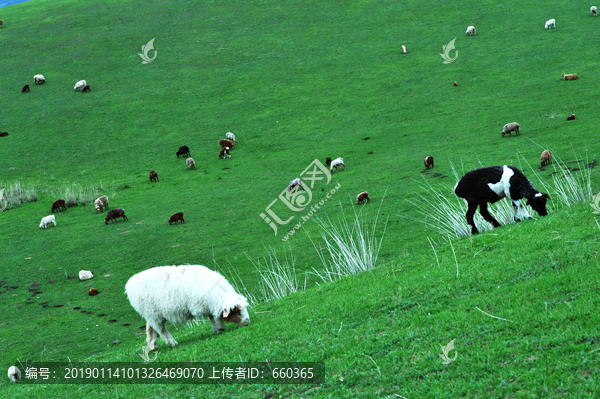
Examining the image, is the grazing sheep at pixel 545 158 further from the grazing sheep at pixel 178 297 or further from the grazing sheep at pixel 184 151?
the grazing sheep at pixel 184 151

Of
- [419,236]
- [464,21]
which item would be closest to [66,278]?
[419,236]

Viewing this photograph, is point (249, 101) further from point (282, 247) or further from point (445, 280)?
point (445, 280)

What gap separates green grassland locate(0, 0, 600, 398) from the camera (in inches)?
285

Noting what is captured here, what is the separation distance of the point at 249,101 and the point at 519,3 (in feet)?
105

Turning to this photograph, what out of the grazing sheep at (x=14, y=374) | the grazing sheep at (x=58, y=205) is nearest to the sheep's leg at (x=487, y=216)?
the grazing sheep at (x=14, y=374)

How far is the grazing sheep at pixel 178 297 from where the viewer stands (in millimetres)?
10008

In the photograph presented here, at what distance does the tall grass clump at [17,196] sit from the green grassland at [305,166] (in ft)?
2.55

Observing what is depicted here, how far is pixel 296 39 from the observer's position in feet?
188
